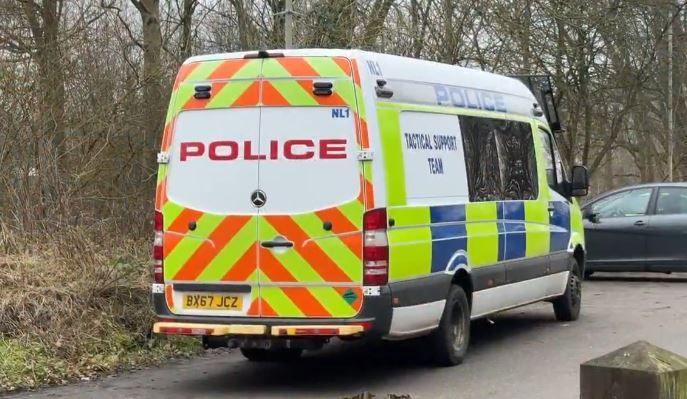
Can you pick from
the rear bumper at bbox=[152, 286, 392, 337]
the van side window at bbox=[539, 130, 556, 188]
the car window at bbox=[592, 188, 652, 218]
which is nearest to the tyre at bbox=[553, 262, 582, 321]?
the van side window at bbox=[539, 130, 556, 188]

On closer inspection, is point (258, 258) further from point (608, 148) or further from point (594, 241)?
point (608, 148)

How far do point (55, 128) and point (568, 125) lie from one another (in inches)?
531

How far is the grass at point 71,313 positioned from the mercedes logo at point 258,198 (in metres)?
2.17

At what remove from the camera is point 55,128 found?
11.6m

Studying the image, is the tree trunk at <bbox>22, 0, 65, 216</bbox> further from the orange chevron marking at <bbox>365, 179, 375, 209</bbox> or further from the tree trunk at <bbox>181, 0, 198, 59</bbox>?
the orange chevron marking at <bbox>365, 179, 375, 209</bbox>

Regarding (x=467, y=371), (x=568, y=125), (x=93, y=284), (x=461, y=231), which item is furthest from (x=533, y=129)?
(x=568, y=125)

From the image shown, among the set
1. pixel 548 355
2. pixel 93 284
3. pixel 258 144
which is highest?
pixel 258 144

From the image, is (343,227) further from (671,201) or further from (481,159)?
(671,201)

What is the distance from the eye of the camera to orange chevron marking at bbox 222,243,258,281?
755 centimetres

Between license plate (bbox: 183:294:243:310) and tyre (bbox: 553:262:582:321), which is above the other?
license plate (bbox: 183:294:243:310)

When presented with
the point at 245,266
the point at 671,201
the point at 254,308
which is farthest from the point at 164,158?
the point at 671,201

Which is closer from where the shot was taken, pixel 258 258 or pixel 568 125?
pixel 258 258

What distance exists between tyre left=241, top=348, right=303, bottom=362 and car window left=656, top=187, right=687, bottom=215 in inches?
325

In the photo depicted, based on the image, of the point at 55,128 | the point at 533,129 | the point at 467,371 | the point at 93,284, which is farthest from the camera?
the point at 55,128
